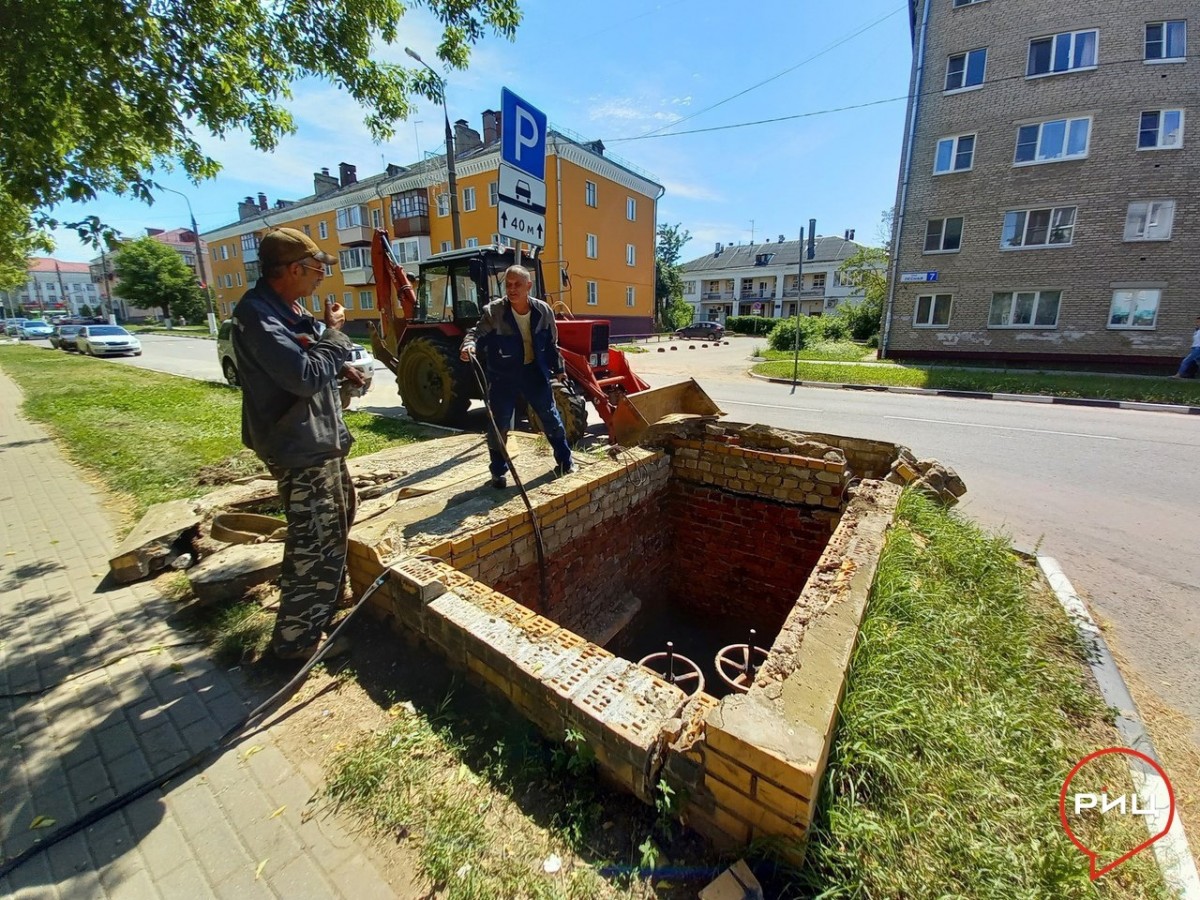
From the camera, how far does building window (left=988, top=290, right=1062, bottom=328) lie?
51.8ft

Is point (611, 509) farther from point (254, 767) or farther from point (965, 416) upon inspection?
point (965, 416)

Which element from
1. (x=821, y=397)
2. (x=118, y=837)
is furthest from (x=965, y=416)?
(x=118, y=837)

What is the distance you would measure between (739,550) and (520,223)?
3.57 metres

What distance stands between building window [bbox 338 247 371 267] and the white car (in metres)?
12.3

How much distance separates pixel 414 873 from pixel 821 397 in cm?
1193

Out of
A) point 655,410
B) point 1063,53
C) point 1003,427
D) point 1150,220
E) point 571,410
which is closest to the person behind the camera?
point 655,410

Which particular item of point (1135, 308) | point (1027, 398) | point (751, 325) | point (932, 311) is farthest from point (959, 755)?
point (751, 325)

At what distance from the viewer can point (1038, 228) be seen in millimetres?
15742

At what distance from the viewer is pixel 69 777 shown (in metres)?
1.91

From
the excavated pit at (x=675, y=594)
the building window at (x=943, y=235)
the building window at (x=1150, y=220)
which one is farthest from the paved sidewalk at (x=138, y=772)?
the building window at (x=1150, y=220)

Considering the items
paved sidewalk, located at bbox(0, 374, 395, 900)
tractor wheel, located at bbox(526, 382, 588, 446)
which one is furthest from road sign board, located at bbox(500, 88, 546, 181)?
paved sidewalk, located at bbox(0, 374, 395, 900)

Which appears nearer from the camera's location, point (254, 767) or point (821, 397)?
point (254, 767)

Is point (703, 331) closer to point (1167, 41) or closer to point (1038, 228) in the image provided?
point (1038, 228)

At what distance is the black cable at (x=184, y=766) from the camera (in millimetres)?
1629
